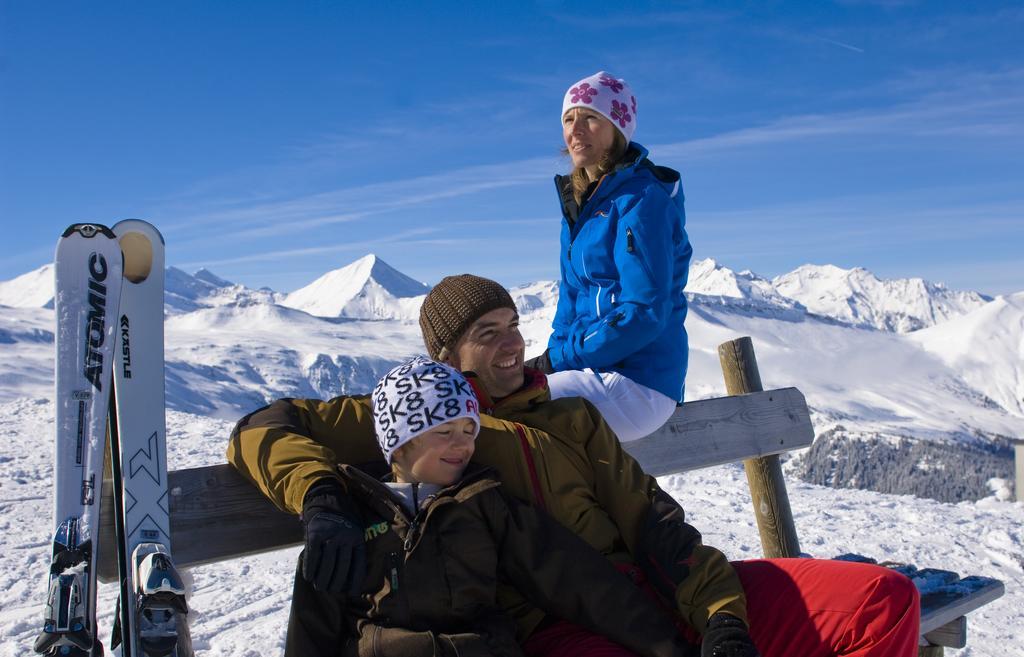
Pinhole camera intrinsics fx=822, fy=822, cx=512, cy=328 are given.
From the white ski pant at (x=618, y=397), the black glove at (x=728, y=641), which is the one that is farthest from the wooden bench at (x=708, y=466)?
the black glove at (x=728, y=641)

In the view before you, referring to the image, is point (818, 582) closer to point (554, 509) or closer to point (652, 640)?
point (652, 640)

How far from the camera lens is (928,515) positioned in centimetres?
761

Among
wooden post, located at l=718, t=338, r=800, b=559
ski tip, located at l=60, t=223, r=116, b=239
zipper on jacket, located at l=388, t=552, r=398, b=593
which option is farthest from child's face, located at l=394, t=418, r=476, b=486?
wooden post, located at l=718, t=338, r=800, b=559

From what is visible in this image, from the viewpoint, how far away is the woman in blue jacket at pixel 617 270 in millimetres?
3168

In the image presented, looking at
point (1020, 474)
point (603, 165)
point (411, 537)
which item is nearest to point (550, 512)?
point (411, 537)

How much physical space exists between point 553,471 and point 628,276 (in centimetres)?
101

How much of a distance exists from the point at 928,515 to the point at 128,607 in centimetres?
734

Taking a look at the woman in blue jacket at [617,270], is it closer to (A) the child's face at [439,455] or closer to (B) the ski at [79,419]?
(A) the child's face at [439,455]

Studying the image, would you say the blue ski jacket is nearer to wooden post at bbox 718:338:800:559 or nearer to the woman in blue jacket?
the woman in blue jacket

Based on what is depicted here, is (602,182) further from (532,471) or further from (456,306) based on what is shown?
(532,471)

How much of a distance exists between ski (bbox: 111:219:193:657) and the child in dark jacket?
42 centimetres

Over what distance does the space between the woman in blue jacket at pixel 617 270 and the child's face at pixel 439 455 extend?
93 centimetres

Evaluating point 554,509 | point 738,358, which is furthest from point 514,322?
point 738,358

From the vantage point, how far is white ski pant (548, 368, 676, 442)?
3199mm
